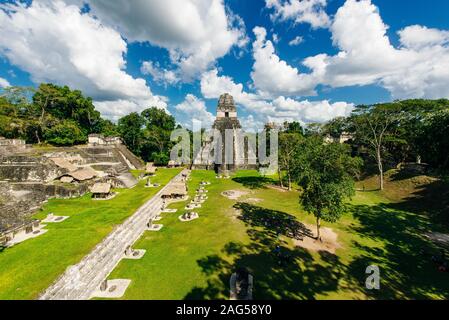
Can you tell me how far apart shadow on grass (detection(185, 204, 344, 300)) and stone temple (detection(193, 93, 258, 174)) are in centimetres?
3081

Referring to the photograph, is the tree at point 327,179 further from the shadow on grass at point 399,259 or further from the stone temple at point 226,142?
the stone temple at point 226,142

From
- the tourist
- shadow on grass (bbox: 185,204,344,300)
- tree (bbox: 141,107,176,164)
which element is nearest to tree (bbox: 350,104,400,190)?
shadow on grass (bbox: 185,204,344,300)

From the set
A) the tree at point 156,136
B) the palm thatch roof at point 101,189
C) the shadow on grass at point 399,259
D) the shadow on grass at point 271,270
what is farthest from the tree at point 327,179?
the tree at point 156,136

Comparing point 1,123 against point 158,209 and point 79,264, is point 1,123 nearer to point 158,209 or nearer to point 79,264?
point 158,209

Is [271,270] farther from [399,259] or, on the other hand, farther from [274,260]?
[399,259]

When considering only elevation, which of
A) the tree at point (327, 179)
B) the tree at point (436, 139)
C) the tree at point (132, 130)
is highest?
the tree at point (132, 130)

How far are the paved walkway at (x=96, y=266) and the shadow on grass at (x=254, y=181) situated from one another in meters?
19.0

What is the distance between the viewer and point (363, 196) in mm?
30219

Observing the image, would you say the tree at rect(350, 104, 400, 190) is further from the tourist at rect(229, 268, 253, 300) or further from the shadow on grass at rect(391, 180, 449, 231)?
the tourist at rect(229, 268, 253, 300)

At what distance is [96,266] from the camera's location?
12.2 m

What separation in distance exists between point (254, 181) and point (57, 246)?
2828cm

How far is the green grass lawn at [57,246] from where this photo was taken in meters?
10.4

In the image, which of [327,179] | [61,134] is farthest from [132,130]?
[327,179]
